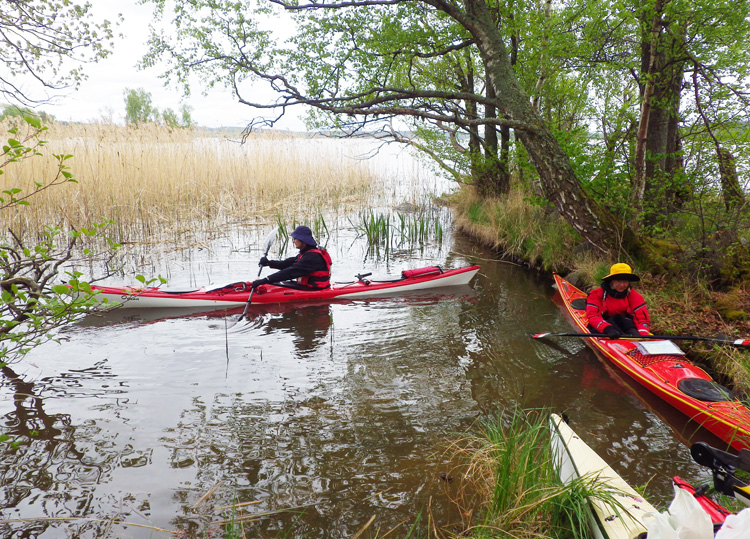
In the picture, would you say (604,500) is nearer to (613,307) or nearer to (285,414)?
A: (285,414)

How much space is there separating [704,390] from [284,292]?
15.4 ft

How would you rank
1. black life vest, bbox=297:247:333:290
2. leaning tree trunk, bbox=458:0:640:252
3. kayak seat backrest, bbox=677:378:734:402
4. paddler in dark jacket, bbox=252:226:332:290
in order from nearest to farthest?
kayak seat backrest, bbox=677:378:734:402, leaning tree trunk, bbox=458:0:640:252, paddler in dark jacket, bbox=252:226:332:290, black life vest, bbox=297:247:333:290

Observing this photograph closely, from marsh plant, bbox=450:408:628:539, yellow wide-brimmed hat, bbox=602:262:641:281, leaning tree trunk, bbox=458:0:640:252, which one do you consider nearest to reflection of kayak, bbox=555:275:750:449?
yellow wide-brimmed hat, bbox=602:262:641:281

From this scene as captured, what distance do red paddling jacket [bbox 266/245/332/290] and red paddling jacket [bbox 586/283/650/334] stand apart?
3.30 m

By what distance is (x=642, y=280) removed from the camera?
18.9 feet

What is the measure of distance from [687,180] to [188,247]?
7.42 m

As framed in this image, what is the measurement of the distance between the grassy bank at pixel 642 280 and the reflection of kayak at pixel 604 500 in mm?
1653

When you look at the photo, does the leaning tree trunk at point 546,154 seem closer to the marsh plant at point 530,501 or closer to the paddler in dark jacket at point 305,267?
the paddler in dark jacket at point 305,267

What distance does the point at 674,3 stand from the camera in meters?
5.30

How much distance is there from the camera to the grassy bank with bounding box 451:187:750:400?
4230mm

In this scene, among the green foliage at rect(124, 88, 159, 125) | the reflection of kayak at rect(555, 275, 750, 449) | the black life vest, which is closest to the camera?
the reflection of kayak at rect(555, 275, 750, 449)

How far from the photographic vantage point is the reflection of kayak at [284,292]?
6008 mm

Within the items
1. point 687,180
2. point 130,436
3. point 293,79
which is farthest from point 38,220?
point 687,180

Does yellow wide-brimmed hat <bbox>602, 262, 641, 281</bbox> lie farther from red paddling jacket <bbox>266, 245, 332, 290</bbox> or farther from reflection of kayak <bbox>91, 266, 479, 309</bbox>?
red paddling jacket <bbox>266, 245, 332, 290</bbox>
